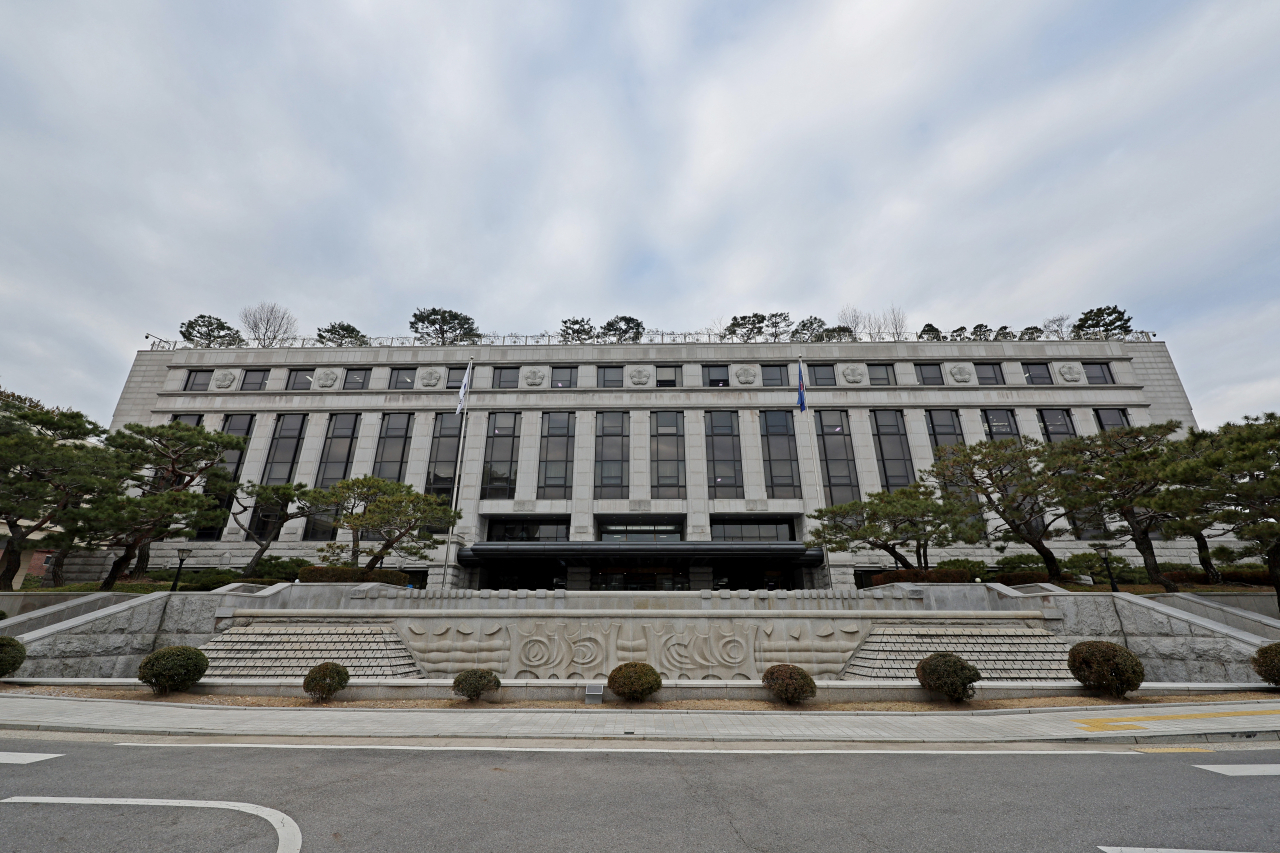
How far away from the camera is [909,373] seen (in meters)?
45.0

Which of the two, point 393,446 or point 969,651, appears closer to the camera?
point 969,651

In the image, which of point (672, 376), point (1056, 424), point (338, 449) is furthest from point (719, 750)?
point (1056, 424)

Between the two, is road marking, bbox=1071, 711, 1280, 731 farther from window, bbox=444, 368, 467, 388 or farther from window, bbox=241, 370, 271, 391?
window, bbox=241, 370, 271, 391

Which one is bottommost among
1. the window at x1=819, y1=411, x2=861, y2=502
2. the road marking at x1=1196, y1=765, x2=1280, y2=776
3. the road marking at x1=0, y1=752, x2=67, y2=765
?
the road marking at x1=1196, y1=765, x2=1280, y2=776

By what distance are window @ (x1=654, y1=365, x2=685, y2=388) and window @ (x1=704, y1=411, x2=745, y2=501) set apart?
4169 millimetres

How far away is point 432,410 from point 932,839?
44.4m

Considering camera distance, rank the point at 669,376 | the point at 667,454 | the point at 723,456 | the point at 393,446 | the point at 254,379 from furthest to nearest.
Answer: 1. the point at 669,376
2. the point at 254,379
3. the point at 393,446
4. the point at 667,454
5. the point at 723,456

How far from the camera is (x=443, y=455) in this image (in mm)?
43438

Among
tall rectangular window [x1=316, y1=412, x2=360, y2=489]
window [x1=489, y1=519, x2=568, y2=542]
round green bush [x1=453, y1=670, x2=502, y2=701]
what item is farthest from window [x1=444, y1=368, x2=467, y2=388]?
round green bush [x1=453, y1=670, x2=502, y2=701]

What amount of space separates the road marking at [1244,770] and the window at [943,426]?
37.1 meters

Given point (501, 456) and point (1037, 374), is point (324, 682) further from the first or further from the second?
point (1037, 374)

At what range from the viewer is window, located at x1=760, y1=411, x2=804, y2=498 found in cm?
4188

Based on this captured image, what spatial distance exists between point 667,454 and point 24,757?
37.0m

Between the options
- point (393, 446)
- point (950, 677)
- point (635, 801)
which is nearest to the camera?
point (635, 801)
